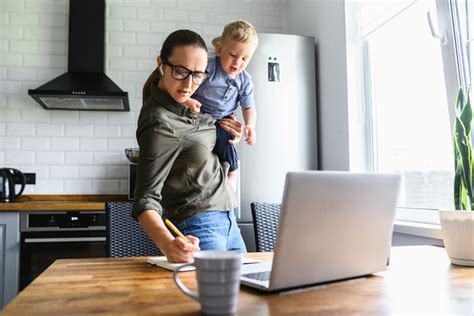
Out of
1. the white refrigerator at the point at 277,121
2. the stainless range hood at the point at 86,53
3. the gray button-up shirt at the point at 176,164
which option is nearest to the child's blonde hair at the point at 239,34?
the gray button-up shirt at the point at 176,164

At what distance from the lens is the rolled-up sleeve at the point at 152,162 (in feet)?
3.85

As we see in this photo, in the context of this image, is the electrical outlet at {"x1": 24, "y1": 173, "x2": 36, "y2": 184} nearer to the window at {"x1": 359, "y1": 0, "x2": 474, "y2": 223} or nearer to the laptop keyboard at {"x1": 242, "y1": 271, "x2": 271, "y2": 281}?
the window at {"x1": 359, "y1": 0, "x2": 474, "y2": 223}

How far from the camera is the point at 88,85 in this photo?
3.04 m

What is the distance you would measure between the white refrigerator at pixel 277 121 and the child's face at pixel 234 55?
108 centimetres

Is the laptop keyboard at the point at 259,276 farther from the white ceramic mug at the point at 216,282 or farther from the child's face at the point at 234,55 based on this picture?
the child's face at the point at 234,55

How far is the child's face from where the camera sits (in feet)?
5.75

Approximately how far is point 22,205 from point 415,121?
2237mm

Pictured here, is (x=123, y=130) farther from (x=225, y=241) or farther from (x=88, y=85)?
(x=225, y=241)

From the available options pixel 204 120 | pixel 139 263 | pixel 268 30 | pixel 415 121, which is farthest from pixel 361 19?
pixel 139 263

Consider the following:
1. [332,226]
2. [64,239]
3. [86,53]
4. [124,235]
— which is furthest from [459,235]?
[86,53]

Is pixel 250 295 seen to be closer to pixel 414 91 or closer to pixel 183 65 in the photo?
pixel 183 65

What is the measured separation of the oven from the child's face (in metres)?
1.45

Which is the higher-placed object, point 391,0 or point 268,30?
point 268,30

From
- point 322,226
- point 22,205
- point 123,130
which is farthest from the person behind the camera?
point 123,130
